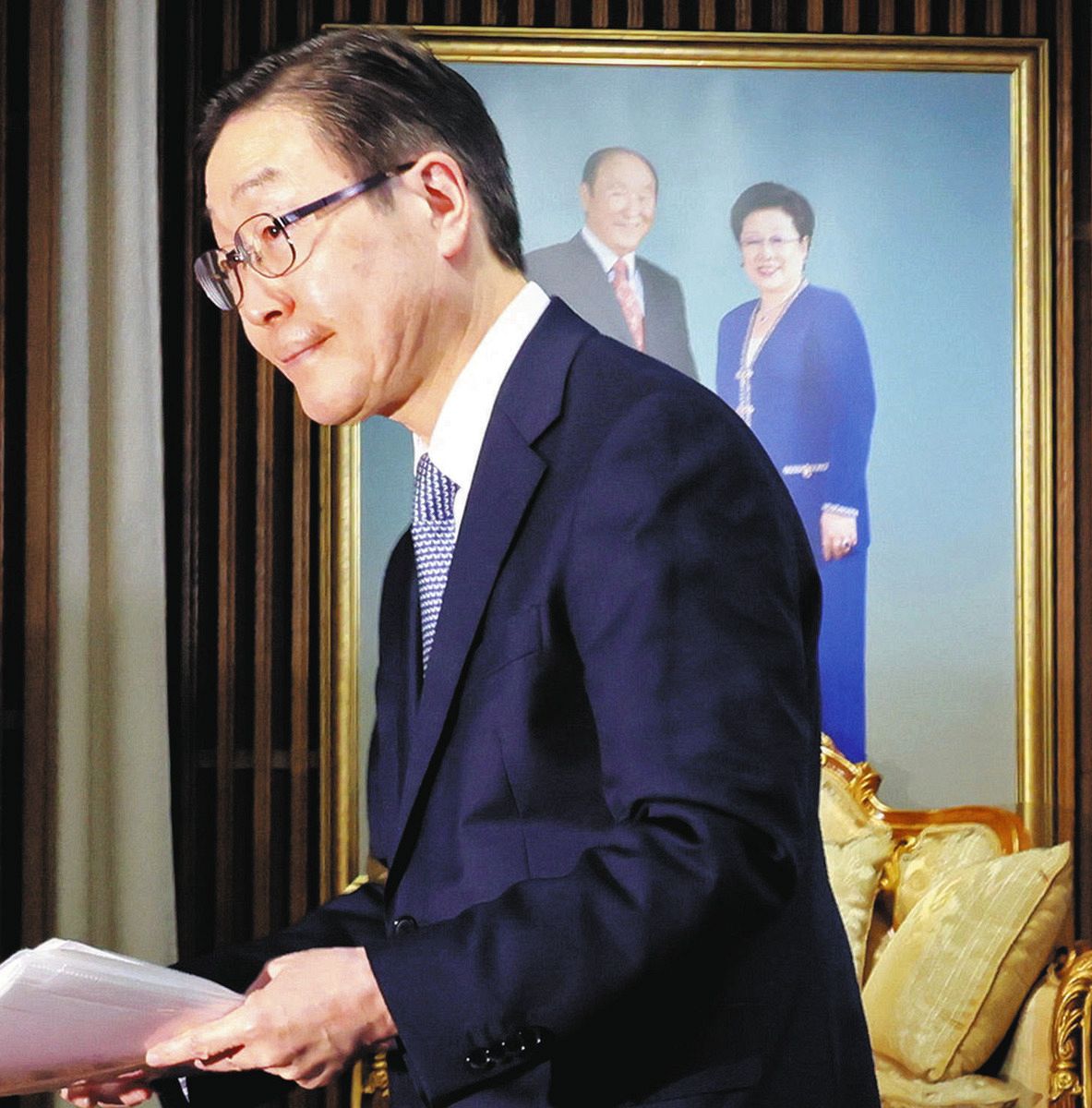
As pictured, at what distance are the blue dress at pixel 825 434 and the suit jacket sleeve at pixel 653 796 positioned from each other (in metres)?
3.05

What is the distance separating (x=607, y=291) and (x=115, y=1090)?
311 cm

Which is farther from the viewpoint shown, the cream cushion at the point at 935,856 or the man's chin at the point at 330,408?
the cream cushion at the point at 935,856

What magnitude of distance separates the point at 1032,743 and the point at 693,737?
337 centimetres

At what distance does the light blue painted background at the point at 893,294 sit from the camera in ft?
13.9

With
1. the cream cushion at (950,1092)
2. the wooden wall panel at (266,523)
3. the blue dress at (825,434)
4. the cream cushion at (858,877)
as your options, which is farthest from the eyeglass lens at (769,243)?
the cream cushion at (950,1092)

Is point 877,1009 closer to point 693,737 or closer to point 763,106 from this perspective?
point 763,106

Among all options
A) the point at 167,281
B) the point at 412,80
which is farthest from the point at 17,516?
the point at 412,80

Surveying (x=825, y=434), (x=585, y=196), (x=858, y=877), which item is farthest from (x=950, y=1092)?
(x=585, y=196)

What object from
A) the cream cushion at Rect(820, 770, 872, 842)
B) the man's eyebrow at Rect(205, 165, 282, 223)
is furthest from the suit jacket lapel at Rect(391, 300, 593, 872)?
the cream cushion at Rect(820, 770, 872, 842)

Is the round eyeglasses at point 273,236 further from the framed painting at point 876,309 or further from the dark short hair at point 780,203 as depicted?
the dark short hair at point 780,203

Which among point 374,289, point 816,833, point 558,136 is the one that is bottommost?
point 816,833

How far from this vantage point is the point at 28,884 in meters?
3.94

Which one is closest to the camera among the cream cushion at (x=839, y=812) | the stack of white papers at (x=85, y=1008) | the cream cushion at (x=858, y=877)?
the stack of white papers at (x=85, y=1008)

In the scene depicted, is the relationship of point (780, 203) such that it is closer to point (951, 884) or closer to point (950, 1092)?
point (951, 884)
